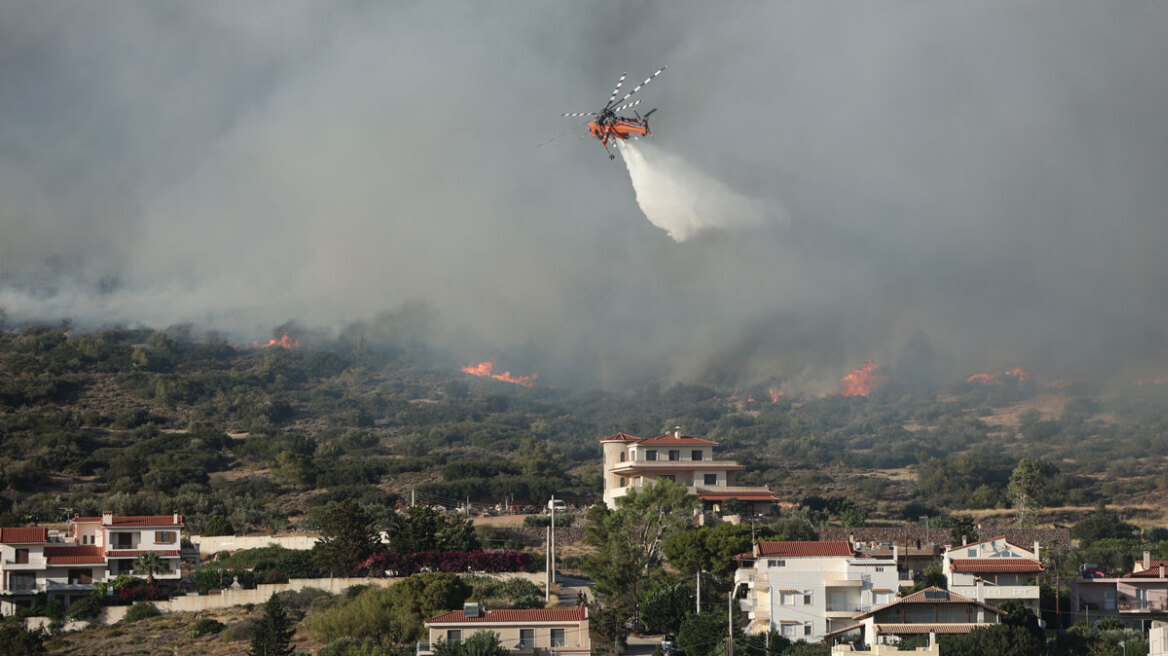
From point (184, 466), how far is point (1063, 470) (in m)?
73.4

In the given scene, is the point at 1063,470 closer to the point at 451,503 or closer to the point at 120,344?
the point at 451,503

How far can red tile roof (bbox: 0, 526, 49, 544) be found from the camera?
264ft

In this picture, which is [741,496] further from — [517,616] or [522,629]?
[522,629]

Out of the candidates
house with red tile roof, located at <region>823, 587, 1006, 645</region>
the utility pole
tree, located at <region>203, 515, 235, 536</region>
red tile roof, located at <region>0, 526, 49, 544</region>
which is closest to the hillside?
tree, located at <region>203, 515, 235, 536</region>

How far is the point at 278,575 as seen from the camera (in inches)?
3120

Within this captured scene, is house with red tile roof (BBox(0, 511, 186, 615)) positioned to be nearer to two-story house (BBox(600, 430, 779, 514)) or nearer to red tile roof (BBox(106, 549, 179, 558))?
red tile roof (BBox(106, 549, 179, 558))

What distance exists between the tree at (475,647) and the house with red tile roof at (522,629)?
64 cm

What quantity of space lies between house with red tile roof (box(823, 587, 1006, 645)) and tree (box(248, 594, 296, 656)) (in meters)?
22.7

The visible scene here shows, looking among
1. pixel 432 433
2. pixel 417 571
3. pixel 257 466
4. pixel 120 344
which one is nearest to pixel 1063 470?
pixel 432 433

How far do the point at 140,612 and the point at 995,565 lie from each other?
4003 cm

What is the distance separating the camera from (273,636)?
6594cm

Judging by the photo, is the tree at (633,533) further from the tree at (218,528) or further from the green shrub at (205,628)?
the tree at (218,528)

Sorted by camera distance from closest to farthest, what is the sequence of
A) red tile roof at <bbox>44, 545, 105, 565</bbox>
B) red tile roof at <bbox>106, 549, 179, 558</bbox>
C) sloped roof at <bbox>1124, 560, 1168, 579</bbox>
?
sloped roof at <bbox>1124, 560, 1168, 579</bbox>
red tile roof at <bbox>44, 545, 105, 565</bbox>
red tile roof at <bbox>106, 549, 179, 558</bbox>

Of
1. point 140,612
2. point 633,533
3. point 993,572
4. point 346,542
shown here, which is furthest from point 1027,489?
point 140,612
